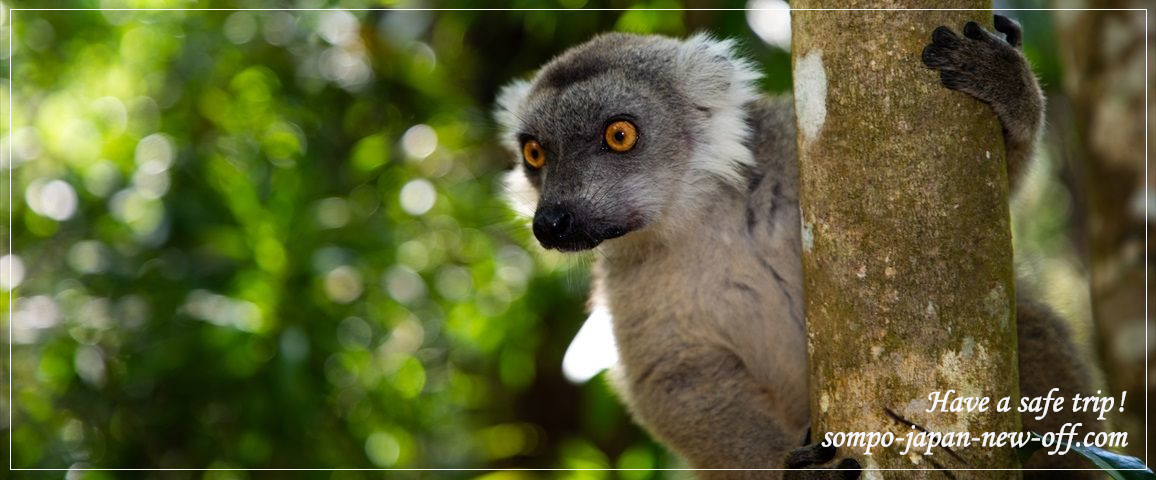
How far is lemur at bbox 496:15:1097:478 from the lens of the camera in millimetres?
4238

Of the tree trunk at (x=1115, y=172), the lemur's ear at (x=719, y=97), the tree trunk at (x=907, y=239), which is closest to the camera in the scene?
the tree trunk at (x=907, y=239)

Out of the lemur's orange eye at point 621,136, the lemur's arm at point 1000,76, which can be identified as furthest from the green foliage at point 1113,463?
the lemur's orange eye at point 621,136

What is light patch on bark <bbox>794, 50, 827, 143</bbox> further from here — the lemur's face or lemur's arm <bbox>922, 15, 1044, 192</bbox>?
the lemur's face

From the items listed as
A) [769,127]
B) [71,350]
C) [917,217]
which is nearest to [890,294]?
[917,217]

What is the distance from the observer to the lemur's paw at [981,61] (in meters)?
2.84

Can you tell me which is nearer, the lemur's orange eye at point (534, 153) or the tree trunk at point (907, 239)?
the tree trunk at point (907, 239)

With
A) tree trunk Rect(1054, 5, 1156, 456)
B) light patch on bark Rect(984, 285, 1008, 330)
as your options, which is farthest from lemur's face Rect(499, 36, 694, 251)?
tree trunk Rect(1054, 5, 1156, 456)

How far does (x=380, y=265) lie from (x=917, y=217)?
13.5 feet

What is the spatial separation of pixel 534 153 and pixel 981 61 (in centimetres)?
217

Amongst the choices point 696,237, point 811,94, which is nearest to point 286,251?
point 696,237

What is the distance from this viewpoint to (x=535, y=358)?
7418 mm

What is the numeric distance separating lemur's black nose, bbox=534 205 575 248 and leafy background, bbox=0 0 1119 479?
2.07 feet

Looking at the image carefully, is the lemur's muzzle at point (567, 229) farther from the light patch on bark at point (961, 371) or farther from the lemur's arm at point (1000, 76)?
the light patch on bark at point (961, 371)

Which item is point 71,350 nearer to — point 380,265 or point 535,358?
point 380,265
